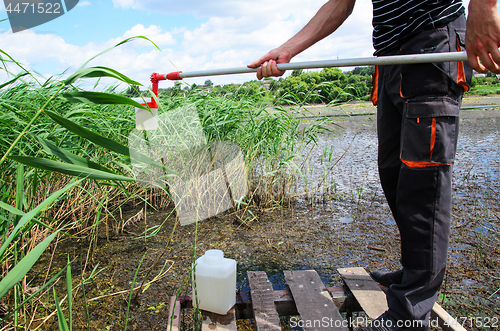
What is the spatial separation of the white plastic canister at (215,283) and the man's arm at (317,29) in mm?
1005

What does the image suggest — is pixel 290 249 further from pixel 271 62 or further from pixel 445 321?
pixel 271 62

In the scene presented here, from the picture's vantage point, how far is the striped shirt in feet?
4.23

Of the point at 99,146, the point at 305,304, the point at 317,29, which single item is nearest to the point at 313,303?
the point at 305,304

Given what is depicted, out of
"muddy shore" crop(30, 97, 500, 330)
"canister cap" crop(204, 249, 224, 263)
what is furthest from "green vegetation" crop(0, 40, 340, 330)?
"canister cap" crop(204, 249, 224, 263)

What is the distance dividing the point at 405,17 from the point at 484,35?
1.12ft

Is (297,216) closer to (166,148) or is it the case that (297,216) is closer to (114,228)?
(166,148)

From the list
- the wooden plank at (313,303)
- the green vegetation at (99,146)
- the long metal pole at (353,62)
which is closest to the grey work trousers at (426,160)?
the long metal pole at (353,62)

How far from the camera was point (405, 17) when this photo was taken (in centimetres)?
136

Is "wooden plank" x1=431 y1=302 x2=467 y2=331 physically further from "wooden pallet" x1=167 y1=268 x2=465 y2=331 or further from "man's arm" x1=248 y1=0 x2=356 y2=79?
"man's arm" x1=248 y1=0 x2=356 y2=79

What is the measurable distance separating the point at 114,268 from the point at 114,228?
2.16 ft

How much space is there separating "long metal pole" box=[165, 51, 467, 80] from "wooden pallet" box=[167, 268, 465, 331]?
3.31 feet

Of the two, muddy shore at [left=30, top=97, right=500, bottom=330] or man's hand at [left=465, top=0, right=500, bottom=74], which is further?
muddy shore at [left=30, top=97, right=500, bottom=330]

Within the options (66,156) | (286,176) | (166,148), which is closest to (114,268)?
(166,148)

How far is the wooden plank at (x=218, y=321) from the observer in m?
1.34
